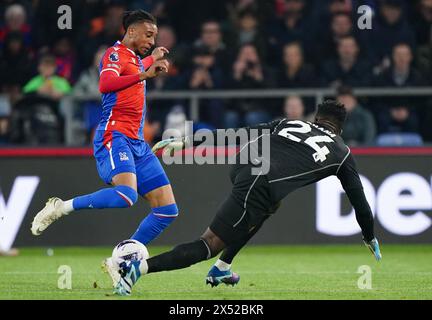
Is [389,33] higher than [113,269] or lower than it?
higher

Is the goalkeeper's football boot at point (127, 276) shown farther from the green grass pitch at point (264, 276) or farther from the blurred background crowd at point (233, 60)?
the blurred background crowd at point (233, 60)

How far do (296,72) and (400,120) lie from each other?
5.10 ft

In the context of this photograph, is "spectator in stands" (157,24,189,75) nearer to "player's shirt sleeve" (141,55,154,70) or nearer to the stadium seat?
the stadium seat

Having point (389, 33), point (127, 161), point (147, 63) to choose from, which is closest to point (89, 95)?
point (389, 33)

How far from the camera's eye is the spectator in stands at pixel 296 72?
47.6 ft

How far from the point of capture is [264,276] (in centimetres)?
1010

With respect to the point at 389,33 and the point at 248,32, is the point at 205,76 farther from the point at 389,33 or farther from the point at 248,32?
the point at 389,33

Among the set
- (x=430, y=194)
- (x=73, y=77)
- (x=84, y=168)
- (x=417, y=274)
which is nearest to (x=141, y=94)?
(x=417, y=274)

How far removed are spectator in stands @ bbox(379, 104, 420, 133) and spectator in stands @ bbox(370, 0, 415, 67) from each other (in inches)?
38.3

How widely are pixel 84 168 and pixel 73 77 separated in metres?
2.80

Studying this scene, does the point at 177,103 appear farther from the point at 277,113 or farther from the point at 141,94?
the point at 141,94

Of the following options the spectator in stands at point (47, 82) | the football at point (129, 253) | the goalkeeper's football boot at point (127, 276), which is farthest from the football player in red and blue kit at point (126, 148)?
the spectator in stands at point (47, 82)

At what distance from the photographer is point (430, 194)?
12.9m

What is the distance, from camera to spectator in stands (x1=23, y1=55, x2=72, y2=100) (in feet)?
48.4
